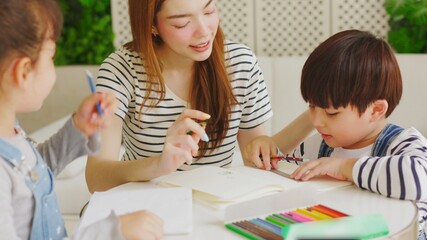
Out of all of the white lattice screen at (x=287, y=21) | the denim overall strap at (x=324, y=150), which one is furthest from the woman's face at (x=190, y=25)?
the white lattice screen at (x=287, y=21)

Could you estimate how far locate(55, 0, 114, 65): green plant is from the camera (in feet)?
11.0

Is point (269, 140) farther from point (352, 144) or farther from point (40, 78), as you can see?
point (40, 78)

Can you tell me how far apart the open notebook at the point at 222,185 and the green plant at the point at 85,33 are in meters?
2.01

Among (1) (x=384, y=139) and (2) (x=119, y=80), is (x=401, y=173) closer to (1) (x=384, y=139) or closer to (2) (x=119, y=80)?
(1) (x=384, y=139)

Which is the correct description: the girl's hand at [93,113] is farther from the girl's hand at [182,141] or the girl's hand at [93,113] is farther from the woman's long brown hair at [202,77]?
the woman's long brown hair at [202,77]

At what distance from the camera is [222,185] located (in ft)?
4.37

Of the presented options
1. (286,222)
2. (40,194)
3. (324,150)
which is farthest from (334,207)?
(40,194)

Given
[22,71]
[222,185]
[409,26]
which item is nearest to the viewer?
[22,71]

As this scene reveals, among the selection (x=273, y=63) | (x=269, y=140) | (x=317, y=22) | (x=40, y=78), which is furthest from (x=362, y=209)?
(x=317, y=22)

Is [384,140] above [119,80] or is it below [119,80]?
below

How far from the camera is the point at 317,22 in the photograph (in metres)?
3.23

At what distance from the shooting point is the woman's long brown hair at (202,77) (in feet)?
5.36

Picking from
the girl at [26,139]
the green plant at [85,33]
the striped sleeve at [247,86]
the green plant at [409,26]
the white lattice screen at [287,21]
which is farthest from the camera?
the green plant at [85,33]

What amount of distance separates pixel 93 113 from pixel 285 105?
1858 millimetres
